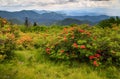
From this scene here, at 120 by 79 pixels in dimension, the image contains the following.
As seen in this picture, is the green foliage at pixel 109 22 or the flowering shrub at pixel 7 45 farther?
the green foliage at pixel 109 22

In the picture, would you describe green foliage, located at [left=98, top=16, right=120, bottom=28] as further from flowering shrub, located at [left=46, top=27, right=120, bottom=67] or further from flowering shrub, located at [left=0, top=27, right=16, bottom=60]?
flowering shrub, located at [left=0, top=27, right=16, bottom=60]

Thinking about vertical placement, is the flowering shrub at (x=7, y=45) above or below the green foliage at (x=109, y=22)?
above

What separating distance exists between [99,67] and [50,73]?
77.3 inches

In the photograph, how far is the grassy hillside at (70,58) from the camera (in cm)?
948

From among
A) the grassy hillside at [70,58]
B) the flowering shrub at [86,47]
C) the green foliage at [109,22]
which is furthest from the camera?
the green foliage at [109,22]

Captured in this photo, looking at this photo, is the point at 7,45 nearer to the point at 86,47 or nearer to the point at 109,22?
the point at 86,47

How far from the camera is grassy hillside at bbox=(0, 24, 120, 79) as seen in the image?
9477 mm

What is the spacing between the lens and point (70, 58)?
10680 mm

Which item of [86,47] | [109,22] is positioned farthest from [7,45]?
[109,22]

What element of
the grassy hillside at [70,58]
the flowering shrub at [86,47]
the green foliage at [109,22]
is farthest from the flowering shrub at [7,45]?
the green foliage at [109,22]

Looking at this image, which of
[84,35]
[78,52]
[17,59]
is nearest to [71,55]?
[78,52]

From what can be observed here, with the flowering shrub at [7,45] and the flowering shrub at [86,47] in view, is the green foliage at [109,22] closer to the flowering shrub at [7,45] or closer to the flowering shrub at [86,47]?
the flowering shrub at [86,47]

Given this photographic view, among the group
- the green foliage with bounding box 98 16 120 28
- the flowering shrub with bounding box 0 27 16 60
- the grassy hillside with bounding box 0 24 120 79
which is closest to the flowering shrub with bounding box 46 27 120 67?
the grassy hillside with bounding box 0 24 120 79

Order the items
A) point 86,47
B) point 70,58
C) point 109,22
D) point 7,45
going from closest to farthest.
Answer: point 86,47 < point 70,58 < point 7,45 < point 109,22
